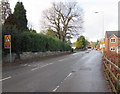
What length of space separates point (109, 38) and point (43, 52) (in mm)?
33988

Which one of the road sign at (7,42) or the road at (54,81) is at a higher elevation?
the road sign at (7,42)

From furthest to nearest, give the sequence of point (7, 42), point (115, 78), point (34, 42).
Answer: point (34, 42) → point (7, 42) → point (115, 78)

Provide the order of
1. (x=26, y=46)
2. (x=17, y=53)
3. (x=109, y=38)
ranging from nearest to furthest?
(x=17, y=53), (x=26, y=46), (x=109, y=38)

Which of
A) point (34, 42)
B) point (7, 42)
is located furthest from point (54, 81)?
point (34, 42)

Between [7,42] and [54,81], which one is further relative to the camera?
[7,42]

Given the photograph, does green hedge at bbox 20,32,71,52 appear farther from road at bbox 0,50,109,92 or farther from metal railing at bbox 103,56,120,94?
metal railing at bbox 103,56,120,94

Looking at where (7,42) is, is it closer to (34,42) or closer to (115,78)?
(34,42)

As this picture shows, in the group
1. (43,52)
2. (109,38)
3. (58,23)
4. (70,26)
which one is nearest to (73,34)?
(70,26)

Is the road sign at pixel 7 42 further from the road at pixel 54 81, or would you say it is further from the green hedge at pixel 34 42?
the road at pixel 54 81

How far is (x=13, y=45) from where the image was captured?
59.0 ft

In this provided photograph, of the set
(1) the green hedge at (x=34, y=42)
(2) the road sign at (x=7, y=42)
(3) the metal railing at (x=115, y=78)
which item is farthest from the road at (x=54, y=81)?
(1) the green hedge at (x=34, y=42)

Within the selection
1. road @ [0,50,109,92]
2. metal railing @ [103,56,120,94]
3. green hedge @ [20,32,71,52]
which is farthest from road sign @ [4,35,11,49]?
metal railing @ [103,56,120,94]

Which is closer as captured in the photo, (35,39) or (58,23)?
(35,39)

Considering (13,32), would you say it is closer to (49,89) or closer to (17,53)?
(17,53)
